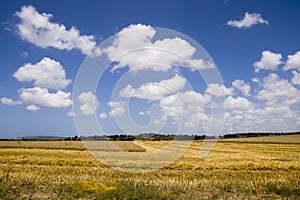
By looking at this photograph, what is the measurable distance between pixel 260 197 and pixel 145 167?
40.8ft

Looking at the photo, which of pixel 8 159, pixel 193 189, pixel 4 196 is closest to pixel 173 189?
pixel 193 189

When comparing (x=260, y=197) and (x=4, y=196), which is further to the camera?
(x=260, y=197)

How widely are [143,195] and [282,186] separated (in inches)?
194

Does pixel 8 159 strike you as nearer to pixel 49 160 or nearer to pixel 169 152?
pixel 49 160

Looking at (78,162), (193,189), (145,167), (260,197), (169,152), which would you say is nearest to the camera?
(260,197)

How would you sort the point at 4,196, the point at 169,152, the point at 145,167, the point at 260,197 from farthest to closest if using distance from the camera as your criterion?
1. the point at 169,152
2. the point at 145,167
3. the point at 260,197
4. the point at 4,196

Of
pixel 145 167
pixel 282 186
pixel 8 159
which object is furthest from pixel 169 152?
pixel 282 186

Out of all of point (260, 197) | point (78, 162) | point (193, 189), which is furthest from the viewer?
point (78, 162)

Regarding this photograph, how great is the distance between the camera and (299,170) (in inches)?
910

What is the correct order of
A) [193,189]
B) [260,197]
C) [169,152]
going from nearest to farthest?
[260,197]
[193,189]
[169,152]

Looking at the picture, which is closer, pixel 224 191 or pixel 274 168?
pixel 224 191

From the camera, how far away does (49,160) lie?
81.6 feet

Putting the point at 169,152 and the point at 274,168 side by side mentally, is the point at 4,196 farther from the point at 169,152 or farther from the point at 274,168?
the point at 169,152

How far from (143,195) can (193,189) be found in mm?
2252
